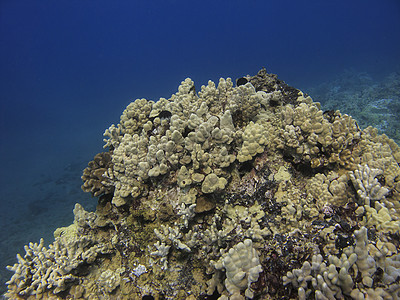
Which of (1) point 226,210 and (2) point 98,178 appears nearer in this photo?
(1) point 226,210

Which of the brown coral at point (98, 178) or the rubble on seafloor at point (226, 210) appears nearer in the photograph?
the rubble on seafloor at point (226, 210)

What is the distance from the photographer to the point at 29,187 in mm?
26688

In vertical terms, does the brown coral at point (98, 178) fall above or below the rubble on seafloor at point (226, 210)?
above

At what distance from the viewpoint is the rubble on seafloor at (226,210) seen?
298 centimetres

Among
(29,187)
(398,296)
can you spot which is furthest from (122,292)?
(29,187)

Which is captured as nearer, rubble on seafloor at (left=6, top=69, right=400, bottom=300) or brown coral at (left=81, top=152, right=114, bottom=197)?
rubble on seafloor at (left=6, top=69, right=400, bottom=300)

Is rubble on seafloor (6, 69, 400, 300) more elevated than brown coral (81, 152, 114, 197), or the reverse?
brown coral (81, 152, 114, 197)

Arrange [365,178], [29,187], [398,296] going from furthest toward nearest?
[29,187] → [365,178] → [398,296]

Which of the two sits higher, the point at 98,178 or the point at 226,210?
the point at 98,178

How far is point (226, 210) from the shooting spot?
3990 millimetres

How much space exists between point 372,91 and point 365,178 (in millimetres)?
28254

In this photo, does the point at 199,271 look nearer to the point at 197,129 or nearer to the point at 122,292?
the point at 122,292

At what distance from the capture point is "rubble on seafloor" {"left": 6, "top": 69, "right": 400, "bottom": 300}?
2977mm

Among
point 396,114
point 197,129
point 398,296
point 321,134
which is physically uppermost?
point 396,114
